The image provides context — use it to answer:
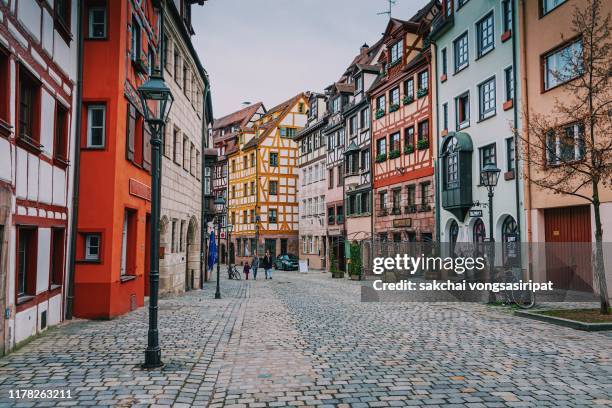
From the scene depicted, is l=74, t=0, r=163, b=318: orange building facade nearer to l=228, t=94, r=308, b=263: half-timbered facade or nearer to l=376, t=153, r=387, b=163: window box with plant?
l=376, t=153, r=387, b=163: window box with plant

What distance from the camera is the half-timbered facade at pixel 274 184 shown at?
195 feet

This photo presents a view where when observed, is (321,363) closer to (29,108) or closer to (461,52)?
(29,108)

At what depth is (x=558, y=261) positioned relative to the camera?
21312 millimetres

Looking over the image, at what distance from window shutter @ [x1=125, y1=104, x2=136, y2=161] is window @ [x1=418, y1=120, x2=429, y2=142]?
1834 cm

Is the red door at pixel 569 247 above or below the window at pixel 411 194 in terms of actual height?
below

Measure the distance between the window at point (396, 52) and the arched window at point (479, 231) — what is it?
12464mm

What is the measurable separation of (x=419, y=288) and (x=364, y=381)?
1824 cm

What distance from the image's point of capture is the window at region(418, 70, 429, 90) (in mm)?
30989

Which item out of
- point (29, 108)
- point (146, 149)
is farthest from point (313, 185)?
point (29, 108)

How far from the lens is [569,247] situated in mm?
20516

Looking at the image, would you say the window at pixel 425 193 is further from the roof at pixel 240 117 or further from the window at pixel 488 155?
the roof at pixel 240 117

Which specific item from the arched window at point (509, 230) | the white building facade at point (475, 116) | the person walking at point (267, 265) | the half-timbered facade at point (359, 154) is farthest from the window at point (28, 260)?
the half-timbered facade at point (359, 154)
